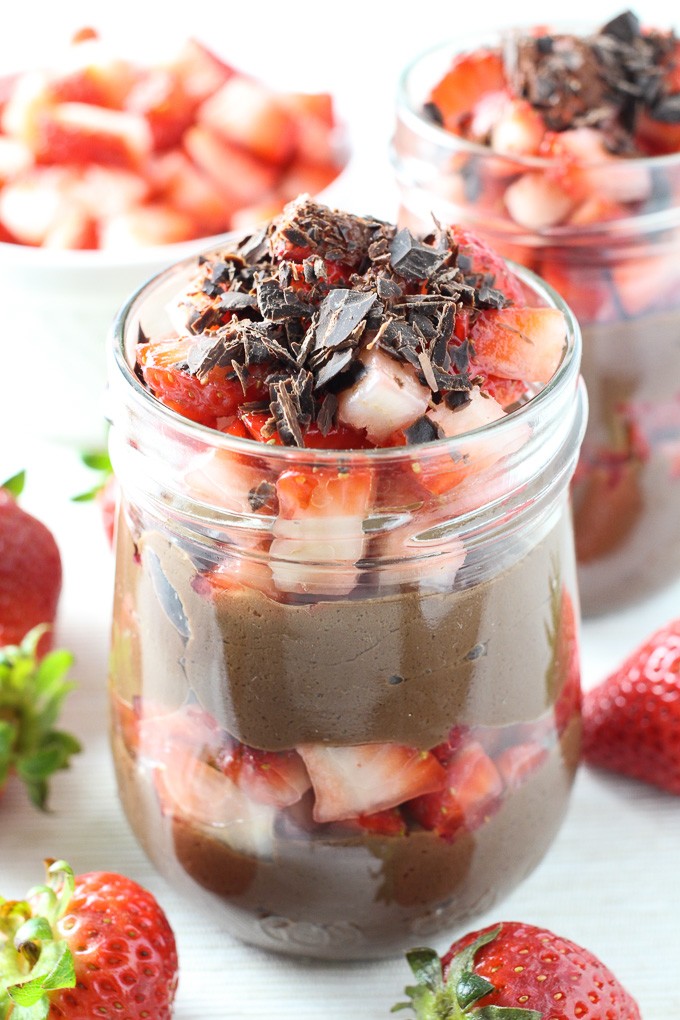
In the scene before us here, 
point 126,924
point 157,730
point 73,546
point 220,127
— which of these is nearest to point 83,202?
point 220,127

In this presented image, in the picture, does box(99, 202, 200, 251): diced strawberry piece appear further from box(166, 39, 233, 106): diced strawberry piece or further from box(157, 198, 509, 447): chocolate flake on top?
box(157, 198, 509, 447): chocolate flake on top

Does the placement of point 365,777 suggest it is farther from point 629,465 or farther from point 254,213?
point 254,213

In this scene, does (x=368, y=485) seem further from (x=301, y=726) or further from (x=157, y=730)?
(x=157, y=730)

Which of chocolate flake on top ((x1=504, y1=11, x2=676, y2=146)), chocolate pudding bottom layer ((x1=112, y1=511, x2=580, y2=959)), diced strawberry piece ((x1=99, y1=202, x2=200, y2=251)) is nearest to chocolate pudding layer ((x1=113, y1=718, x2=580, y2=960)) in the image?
chocolate pudding bottom layer ((x1=112, y1=511, x2=580, y2=959))

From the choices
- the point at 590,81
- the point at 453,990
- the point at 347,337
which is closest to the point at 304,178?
the point at 590,81

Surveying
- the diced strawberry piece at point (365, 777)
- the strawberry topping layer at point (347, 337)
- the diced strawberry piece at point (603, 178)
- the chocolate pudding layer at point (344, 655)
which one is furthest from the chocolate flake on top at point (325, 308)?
the diced strawberry piece at point (603, 178)

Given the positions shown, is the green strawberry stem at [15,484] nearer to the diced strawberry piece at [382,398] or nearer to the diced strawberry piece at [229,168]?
Answer: the diced strawberry piece at [382,398]
